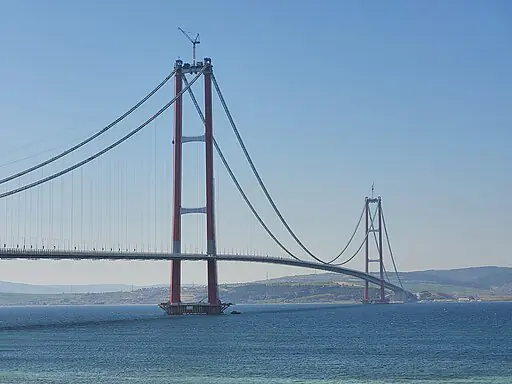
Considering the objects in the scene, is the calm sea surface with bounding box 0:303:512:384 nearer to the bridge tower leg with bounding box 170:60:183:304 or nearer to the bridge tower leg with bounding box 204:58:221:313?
the bridge tower leg with bounding box 170:60:183:304

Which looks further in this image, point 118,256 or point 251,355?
point 118,256

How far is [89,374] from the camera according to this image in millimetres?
44531

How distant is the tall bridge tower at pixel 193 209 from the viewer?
88.2 metres

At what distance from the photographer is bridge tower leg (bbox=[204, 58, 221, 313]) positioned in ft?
291

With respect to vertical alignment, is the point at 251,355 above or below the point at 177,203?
below

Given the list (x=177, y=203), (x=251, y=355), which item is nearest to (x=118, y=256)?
(x=177, y=203)

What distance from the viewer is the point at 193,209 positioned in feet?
290

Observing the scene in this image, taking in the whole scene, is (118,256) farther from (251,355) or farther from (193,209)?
(251,355)

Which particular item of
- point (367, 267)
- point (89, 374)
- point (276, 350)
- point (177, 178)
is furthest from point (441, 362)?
point (367, 267)

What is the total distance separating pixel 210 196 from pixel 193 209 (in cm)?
177

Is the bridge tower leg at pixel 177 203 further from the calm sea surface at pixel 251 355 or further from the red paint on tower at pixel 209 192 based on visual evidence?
the calm sea surface at pixel 251 355

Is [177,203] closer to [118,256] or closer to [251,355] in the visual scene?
[118,256]

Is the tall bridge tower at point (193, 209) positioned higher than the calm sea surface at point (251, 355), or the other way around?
the tall bridge tower at point (193, 209)

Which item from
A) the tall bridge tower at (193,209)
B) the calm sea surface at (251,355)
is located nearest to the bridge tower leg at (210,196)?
the tall bridge tower at (193,209)
